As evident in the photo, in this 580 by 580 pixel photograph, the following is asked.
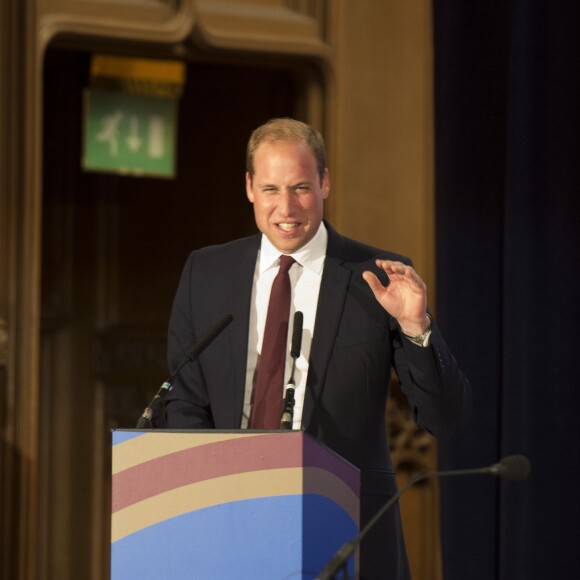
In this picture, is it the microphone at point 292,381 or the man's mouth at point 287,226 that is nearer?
the microphone at point 292,381

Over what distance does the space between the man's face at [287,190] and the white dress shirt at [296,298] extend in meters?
0.05

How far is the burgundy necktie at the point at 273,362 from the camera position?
2207mm

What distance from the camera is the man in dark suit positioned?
217cm

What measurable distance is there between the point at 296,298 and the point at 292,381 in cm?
32

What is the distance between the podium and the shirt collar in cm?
53

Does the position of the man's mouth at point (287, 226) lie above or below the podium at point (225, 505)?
above

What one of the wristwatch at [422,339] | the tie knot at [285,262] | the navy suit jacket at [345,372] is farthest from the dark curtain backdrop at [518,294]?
the wristwatch at [422,339]

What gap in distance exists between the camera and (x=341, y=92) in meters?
3.94

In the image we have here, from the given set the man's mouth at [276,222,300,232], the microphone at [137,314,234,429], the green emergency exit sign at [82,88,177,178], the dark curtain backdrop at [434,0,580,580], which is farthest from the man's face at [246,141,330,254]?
the green emergency exit sign at [82,88,177,178]

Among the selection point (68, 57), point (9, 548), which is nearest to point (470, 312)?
point (9, 548)

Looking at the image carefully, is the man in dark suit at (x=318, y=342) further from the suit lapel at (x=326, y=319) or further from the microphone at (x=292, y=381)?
the microphone at (x=292, y=381)

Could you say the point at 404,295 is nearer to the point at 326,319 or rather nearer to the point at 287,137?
the point at 326,319

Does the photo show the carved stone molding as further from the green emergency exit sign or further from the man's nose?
the man's nose

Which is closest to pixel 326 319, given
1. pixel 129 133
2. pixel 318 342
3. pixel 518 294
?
pixel 318 342
